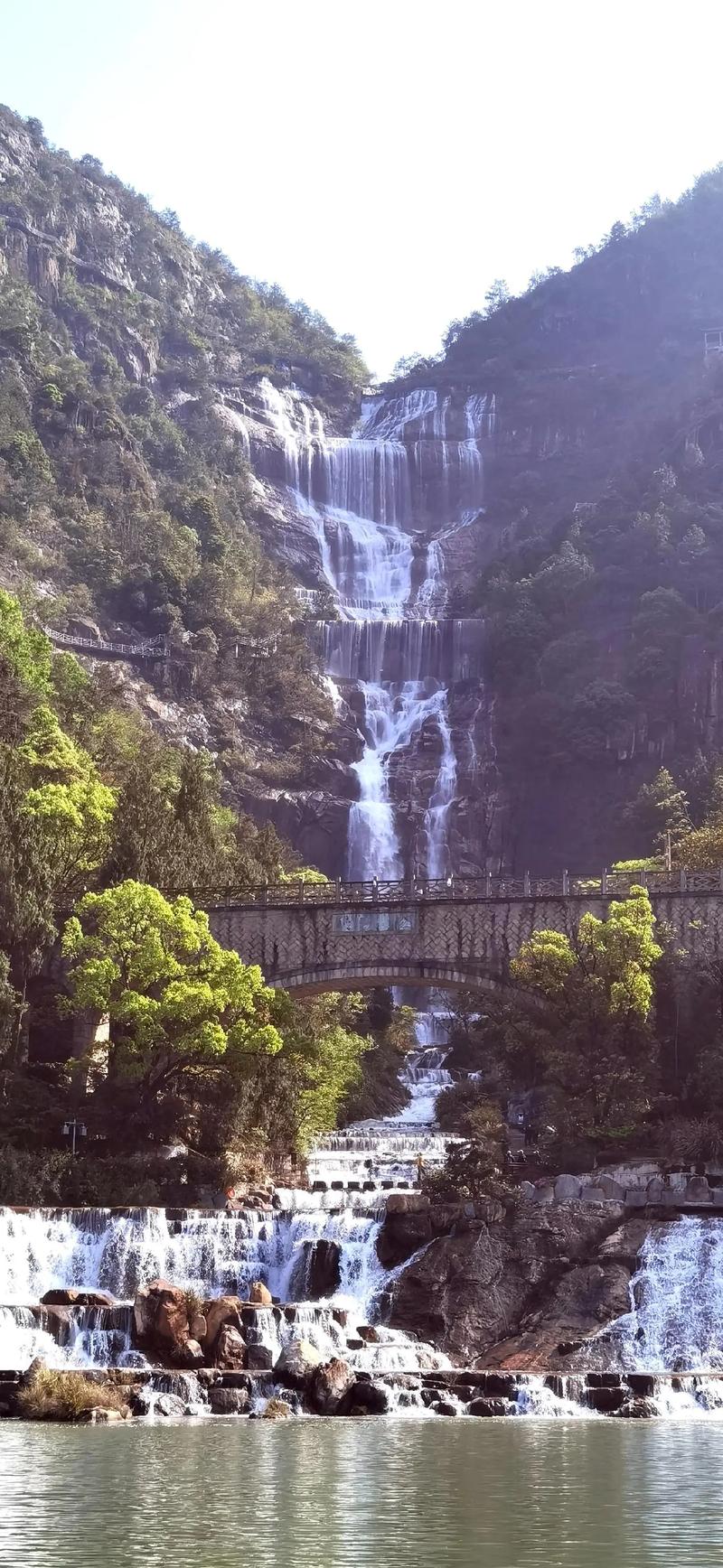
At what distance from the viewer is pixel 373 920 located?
5966cm

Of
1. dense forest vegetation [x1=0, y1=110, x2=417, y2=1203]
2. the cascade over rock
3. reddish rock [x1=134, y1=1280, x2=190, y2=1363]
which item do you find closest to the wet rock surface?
reddish rock [x1=134, y1=1280, x2=190, y2=1363]

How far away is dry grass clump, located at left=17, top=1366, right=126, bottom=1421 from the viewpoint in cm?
3344

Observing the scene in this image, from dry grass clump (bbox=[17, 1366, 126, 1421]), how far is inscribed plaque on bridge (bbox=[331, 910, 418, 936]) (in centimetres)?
2656

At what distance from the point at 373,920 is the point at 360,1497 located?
36.0m

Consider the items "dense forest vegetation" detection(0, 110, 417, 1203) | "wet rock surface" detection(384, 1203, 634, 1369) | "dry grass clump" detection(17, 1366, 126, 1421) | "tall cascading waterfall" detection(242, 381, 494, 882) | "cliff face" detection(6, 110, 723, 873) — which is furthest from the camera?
"cliff face" detection(6, 110, 723, 873)

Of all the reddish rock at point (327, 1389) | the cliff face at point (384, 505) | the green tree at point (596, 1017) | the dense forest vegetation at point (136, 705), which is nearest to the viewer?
the reddish rock at point (327, 1389)

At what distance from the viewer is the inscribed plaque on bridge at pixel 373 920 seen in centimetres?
5947

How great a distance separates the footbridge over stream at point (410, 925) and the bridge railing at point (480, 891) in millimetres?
43

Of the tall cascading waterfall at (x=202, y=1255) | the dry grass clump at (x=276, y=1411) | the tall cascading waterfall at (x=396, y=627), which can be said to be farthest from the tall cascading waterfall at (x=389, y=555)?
the dry grass clump at (x=276, y=1411)

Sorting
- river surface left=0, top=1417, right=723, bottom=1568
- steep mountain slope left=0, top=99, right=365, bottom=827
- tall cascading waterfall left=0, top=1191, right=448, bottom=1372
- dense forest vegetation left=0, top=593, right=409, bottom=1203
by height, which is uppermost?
steep mountain slope left=0, top=99, right=365, bottom=827

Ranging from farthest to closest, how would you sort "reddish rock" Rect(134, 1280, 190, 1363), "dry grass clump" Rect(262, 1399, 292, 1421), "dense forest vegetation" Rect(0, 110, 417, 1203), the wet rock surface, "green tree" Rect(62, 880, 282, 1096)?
"dense forest vegetation" Rect(0, 110, 417, 1203)
"green tree" Rect(62, 880, 282, 1096)
the wet rock surface
"reddish rock" Rect(134, 1280, 190, 1363)
"dry grass clump" Rect(262, 1399, 292, 1421)

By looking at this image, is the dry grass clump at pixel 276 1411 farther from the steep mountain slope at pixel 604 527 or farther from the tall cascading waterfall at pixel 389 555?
the steep mountain slope at pixel 604 527

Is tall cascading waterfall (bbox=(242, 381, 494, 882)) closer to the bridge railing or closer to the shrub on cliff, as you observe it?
the bridge railing

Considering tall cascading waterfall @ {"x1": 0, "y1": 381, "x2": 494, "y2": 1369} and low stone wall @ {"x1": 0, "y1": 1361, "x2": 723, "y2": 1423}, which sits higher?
tall cascading waterfall @ {"x1": 0, "y1": 381, "x2": 494, "y2": 1369}
